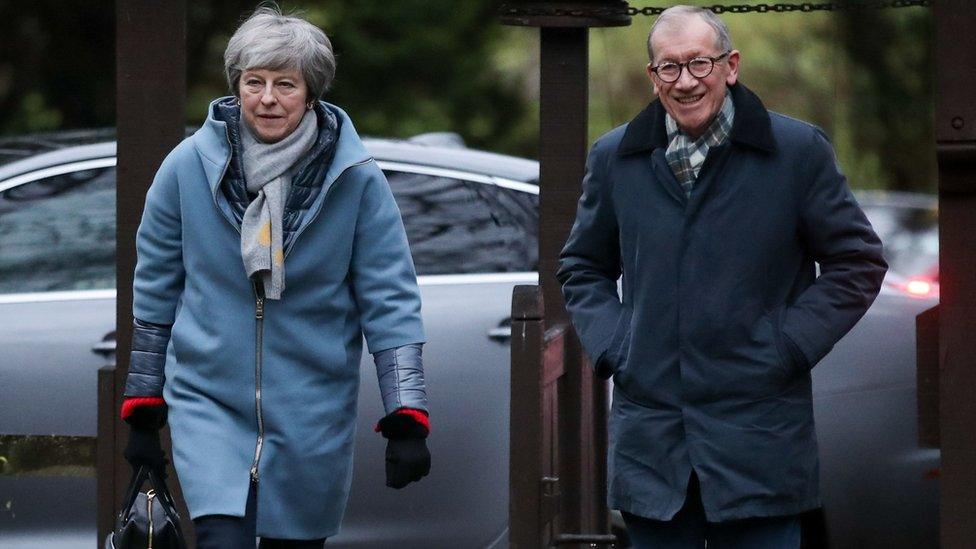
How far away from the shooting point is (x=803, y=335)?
3.53m

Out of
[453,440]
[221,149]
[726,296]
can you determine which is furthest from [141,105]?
[726,296]

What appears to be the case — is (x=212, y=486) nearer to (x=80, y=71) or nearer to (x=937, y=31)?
(x=937, y=31)

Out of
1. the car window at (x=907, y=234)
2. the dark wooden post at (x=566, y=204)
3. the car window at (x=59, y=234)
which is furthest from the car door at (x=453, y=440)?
the car window at (x=907, y=234)

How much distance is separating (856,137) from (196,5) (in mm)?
8540

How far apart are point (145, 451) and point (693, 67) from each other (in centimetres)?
145

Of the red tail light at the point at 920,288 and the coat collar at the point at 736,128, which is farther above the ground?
the coat collar at the point at 736,128

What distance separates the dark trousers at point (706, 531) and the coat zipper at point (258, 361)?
0.81 m

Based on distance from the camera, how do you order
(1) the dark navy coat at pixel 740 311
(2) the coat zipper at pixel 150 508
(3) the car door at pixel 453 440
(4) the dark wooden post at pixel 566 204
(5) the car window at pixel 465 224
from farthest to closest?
(5) the car window at pixel 465 224, (3) the car door at pixel 453 440, (4) the dark wooden post at pixel 566 204, (2) the coat zipper at pixel 150 508, (1) the dark navy coat at pixel 740 311

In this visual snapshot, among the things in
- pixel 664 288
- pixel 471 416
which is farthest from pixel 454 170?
pixel 664 288

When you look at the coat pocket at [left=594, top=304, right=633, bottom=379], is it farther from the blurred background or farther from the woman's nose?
the blurred background

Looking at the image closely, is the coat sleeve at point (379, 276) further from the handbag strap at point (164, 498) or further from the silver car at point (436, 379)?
the silver car at point (436, 379)

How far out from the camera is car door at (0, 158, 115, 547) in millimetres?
5246

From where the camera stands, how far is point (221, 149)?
12.3 ft

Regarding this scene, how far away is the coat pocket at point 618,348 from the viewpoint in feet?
12.1
